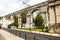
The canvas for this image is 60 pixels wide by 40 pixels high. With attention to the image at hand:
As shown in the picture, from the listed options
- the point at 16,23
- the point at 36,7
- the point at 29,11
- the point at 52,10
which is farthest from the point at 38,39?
the point at 16,23

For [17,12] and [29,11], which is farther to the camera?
[17,12]

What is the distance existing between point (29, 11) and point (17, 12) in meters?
22.5

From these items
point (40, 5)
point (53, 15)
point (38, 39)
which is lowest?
point (38, 39)

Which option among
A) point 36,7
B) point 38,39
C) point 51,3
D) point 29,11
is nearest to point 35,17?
point 29,11

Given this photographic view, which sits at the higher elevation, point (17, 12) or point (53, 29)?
point (17, 12)

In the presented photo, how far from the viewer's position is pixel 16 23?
109m

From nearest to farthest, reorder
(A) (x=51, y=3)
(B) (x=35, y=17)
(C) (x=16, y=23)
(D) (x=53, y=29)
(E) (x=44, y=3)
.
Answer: (D) (x=53, y=29)
(A) (x=51, y=3)
(E) (x=44, y=3)
(B) (x=35, y=17)
(C) (x=16, y=23)

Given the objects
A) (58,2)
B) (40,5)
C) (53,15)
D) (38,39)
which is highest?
(40,5)

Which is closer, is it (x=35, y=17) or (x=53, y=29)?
(x=53, y=29)

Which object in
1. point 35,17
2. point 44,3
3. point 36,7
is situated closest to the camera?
point 44,3

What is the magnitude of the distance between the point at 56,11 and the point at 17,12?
81700 millimetres

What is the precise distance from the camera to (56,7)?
101 feet

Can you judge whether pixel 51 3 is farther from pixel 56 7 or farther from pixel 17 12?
pixel 17 12

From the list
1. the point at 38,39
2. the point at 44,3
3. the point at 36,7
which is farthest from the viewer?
the point at 36,7
